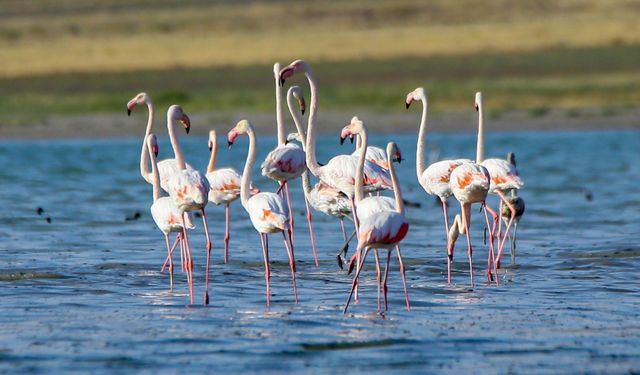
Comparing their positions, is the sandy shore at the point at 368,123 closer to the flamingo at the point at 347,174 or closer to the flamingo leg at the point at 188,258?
the flamingo at the point at 347,174

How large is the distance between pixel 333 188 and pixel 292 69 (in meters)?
1.11

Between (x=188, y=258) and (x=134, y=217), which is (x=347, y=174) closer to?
(x=188, y=258)

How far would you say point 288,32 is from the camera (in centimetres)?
4669

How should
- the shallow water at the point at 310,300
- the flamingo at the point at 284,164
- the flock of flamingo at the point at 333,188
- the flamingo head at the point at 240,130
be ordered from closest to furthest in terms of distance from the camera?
1. the shallow water at the point at 310,300
2. the flock of flamingo at the point at 333,188
3. the flamingo head at the point at 240,130
4. the flamingo at the point at 284,164

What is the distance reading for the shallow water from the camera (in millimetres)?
7094

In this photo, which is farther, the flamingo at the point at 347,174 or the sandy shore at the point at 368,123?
the sandy shore at the point at 368,123

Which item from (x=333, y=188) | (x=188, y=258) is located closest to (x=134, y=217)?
(x=333, y=188)

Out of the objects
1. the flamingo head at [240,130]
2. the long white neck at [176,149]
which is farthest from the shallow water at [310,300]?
the flamingo head at [240,130]

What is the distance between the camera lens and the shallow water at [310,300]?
23.3ft

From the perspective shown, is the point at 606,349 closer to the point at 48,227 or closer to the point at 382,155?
the point at 382,155

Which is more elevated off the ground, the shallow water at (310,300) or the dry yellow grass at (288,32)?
the dry yellow grass at (288,32)

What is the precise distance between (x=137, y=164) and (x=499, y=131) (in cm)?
786

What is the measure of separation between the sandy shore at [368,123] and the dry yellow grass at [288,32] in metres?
9.05

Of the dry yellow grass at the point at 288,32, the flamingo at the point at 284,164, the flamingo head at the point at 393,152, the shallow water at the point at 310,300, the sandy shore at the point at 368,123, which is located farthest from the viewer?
the dry yellow grass at the point at 288,32
